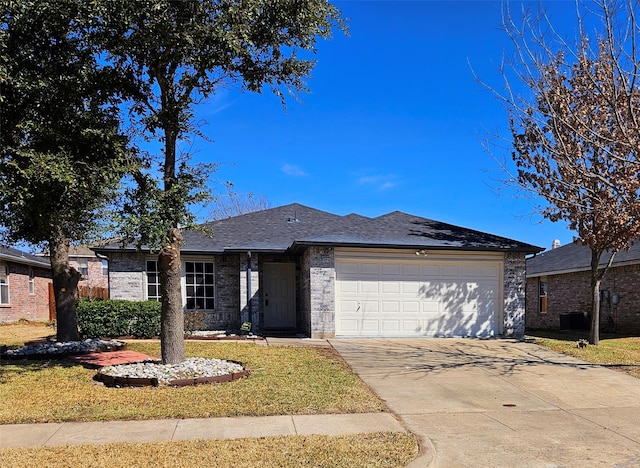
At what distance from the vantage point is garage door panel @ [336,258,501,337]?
1351 cm

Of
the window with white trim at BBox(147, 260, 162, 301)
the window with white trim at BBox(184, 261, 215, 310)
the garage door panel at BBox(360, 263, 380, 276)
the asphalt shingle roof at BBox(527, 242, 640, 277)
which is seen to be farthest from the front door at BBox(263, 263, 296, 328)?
the asphalt shingle roof at BBox(527, 242, 640, 277)

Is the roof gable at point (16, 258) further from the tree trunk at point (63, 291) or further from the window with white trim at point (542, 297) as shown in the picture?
the window with white trim at point (542, 297)

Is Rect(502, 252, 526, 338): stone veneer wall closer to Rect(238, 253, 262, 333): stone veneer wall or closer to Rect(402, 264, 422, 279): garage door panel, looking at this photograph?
Rect(402, 264, 422, 279): garage door panel

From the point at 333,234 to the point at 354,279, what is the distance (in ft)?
4.92

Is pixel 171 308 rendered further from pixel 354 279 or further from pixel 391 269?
pixel 391 269

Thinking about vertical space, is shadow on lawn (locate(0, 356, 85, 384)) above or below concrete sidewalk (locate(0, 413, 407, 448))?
below

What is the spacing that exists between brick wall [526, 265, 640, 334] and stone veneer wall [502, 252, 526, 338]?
18.4 feet

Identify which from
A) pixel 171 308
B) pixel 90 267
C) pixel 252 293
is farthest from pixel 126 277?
pixel 90 267

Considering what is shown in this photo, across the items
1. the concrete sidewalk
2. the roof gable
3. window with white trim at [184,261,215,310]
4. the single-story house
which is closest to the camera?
the concrete sidewalk

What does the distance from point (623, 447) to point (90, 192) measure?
8.11 meters

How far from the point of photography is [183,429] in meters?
5.51

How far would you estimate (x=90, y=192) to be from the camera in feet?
25.0

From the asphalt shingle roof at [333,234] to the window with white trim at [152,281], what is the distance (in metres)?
1.24

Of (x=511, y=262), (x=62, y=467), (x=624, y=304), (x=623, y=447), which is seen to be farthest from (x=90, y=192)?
(x=624, y=304)
